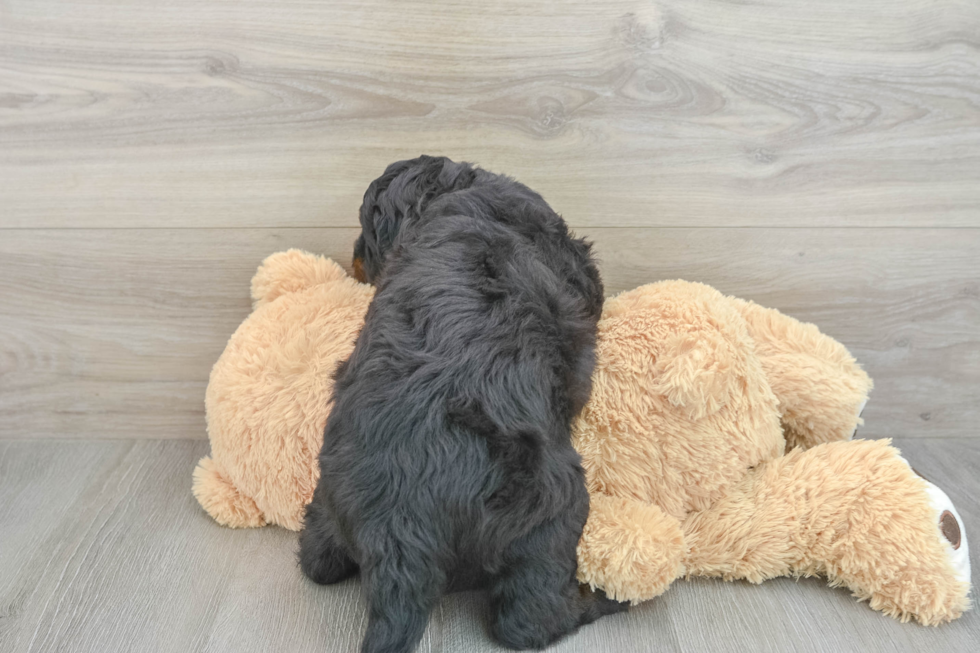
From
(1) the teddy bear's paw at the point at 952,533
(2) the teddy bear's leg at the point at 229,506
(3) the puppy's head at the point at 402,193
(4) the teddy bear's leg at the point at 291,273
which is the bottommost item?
(2) the teddy bear's leg at the point at 229,506

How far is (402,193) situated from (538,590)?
58 cm

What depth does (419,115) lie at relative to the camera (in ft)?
3.88

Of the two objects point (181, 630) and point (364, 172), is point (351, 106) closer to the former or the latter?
point (364, 172)

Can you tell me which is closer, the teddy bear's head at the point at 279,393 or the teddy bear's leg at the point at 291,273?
the teddy bear's head at the point at 279,393

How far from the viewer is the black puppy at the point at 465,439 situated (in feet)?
2.54

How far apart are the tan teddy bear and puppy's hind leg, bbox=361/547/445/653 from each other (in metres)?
0.23

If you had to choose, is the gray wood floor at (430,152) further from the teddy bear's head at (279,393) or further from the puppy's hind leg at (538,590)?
the puppy's hind leg at (538,590)

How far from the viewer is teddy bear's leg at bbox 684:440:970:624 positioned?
90 centimetres

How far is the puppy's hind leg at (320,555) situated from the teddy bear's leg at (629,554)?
0.33m

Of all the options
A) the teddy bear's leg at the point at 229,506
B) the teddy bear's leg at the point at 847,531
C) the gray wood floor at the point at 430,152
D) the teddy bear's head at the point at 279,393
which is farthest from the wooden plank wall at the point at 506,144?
the teddy bear's leg at the point at 847,531

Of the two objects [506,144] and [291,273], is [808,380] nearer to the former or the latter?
[506,144]

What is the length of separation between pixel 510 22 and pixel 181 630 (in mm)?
1037

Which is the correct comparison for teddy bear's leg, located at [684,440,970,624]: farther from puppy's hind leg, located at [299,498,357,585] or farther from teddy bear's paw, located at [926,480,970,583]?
puppy's hind leg, located at [299,498,357,585]

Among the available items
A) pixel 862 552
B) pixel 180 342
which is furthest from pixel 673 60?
pixel 180 342
